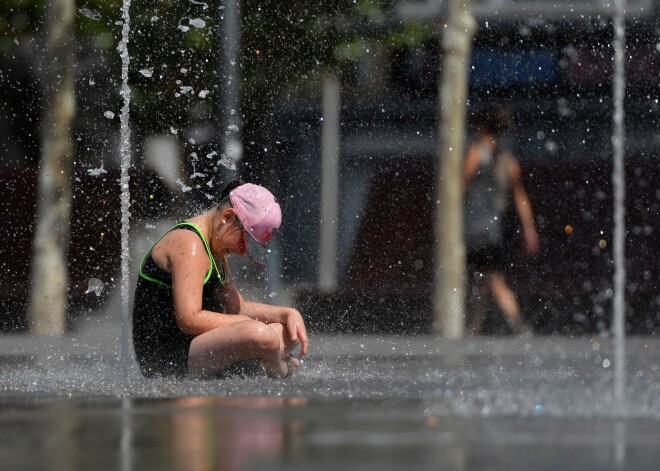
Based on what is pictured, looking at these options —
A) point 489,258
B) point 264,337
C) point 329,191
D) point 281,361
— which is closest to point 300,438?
point 264,337

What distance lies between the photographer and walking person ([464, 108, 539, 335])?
13492 millimetres

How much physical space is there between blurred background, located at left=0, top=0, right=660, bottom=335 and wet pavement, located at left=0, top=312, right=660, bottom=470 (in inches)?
224

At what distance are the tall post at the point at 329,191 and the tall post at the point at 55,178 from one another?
12.1 ft

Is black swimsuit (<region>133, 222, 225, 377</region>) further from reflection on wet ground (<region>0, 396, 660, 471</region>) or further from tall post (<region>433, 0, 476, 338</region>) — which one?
tall post (<region>433, 0, 476, 338</region>)

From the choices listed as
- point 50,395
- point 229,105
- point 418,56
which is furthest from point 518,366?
point 418,56

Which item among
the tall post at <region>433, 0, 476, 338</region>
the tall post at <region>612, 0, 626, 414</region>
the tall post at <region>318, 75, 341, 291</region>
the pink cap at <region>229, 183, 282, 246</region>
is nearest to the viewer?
the pink cap at <region>229, 183, 282, 246</region>

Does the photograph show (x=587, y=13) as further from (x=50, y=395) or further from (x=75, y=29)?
(x=50, y=395)

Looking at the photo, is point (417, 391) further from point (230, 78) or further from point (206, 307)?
point (230, 78)

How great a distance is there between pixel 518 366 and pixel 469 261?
4.13 metres

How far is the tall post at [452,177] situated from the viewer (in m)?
14.1

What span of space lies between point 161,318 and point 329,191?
11.2 m

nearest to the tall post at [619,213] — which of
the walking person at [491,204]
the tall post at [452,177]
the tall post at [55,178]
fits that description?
the walking person at [491,204]

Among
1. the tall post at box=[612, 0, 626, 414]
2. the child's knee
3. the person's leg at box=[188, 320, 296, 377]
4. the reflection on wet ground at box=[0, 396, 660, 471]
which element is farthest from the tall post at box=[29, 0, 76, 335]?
the reflection on wet ground at box=[0, 396, 660, 471]

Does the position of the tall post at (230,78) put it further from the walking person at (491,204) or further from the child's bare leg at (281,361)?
the child's bare leg at (281,361)
